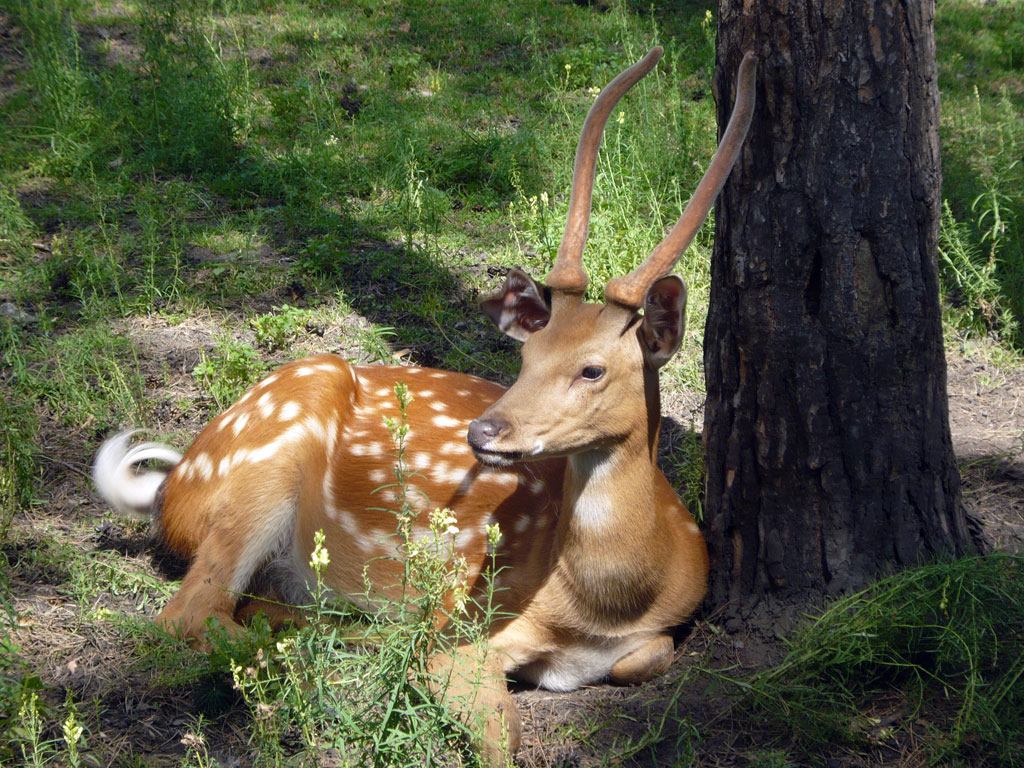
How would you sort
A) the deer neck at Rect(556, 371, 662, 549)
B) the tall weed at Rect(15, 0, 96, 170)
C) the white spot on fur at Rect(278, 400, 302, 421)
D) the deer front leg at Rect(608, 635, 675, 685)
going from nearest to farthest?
the deer neck at Rect(556, 371, 662, 549) → the deer front leg at Rect(608, 635, 675, 685) → the white spot on fur at Rect(278, 400, 302, 421) → the tall weed at Rect(15, 0, 96, 170)

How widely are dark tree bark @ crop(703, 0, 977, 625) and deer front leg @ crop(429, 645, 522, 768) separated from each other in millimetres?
865

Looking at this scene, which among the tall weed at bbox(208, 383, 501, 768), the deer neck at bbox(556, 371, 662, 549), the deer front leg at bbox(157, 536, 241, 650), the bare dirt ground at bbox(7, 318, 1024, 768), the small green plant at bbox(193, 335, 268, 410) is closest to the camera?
the tall weed at bbox(208, 383, 501, 768)

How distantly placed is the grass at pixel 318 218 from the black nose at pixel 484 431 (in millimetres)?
684

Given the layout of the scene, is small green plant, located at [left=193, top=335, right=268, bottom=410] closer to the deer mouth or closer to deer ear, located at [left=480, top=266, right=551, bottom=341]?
deer ear, located at [left=480, top=266, right=551, bottom=341]

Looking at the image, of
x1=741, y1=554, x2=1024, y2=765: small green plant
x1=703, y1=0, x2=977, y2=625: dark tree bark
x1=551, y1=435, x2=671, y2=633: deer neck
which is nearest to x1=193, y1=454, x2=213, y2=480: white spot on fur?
x1=551, y1=435, x2=671, y2=633: deer neck

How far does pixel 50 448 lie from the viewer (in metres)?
4.27

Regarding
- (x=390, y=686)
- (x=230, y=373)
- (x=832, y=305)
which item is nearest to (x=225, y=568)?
(x=230, y=373)

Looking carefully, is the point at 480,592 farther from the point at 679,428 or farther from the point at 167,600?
the point at 679,428

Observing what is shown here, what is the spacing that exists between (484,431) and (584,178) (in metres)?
0.95

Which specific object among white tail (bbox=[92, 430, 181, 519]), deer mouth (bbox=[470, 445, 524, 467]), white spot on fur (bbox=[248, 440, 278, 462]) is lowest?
white tail (bbox=[92, 430, 181, 519])

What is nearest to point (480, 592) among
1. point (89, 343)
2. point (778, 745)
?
point (778, 745)

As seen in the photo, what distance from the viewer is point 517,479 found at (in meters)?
3.67

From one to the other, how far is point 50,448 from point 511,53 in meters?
5.00

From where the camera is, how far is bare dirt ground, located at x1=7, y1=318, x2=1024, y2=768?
115 inches
